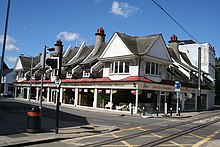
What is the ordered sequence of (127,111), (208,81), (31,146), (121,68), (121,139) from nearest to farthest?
(31,146), (121,139), (127,111), (121,68), (208,81)

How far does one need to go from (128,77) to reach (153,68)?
11.8 ft

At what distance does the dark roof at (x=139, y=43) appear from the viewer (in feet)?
101

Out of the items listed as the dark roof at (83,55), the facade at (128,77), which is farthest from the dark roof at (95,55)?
the dark roof at (83,55)

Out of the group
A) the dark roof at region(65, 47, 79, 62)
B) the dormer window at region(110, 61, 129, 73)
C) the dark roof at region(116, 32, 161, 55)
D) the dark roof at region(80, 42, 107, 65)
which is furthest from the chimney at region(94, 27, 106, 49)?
the dormer window at region(110, 61, 129, 73)

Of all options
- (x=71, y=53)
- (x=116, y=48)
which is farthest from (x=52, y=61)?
(x=71, y=53)

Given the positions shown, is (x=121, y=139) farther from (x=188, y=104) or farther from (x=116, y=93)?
(x=188, y=104)

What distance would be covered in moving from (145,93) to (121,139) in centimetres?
1940

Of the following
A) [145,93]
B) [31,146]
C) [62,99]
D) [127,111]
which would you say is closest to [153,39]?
[145,93]

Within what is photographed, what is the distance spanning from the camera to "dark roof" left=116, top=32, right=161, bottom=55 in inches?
1217

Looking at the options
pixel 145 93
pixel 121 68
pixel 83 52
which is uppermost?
pixel 83 52

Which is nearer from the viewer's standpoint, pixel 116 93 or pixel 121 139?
pixel 121 139

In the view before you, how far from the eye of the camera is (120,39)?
32.4m

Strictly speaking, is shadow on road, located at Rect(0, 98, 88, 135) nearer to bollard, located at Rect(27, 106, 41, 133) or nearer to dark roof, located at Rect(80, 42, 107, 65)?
bollard, located at Rect(27, 106, 41, 133)

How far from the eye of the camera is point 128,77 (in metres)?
30.6
